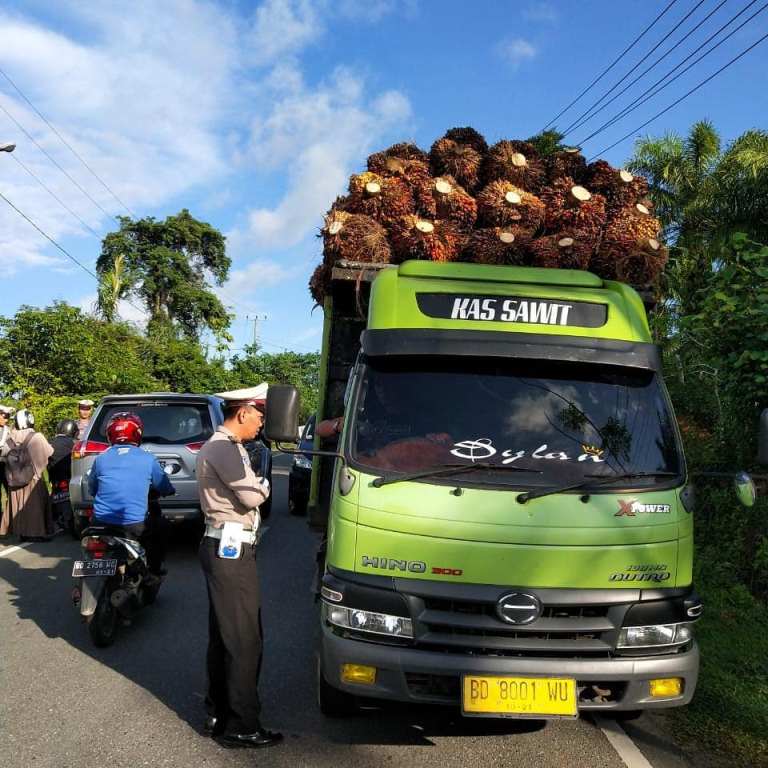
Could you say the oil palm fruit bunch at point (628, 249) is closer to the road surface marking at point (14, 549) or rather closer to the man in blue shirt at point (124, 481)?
the man in blue shirt at point (124, 481)

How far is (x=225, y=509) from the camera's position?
4.24m

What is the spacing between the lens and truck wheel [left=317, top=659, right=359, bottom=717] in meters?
4.30

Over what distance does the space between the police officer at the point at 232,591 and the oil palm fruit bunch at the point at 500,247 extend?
262 cm

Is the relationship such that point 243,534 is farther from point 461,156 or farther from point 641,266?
point 461,156

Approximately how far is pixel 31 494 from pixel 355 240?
629 centimetres

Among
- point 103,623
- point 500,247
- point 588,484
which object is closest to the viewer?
point 588,484

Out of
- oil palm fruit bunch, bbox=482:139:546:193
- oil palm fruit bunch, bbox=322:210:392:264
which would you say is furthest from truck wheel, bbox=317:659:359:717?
oil palm fruit bunch, bbox=482:139:546:193

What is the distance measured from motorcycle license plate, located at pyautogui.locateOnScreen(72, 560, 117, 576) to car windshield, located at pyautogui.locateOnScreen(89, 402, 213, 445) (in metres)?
3.40

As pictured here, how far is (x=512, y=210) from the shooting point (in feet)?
20.6

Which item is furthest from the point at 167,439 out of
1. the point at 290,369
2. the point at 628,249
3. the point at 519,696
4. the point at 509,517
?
the point at 290,369

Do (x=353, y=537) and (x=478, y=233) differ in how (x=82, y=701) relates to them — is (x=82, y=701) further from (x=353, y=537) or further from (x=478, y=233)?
(x=478, y=233)

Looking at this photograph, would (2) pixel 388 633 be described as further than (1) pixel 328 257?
No

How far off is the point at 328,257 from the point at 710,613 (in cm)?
457

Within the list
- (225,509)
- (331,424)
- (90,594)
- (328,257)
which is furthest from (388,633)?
(328,257)
